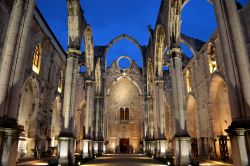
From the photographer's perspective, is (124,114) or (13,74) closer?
(13,74)

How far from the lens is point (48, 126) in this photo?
19766 mm

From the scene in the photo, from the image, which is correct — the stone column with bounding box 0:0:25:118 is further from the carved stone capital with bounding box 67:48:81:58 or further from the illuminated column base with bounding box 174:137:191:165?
the illuminated column base with bounding box 174:137:191:165

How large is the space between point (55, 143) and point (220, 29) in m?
20.2

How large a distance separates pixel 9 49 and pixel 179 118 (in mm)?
8608

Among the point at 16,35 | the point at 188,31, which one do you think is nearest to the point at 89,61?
the point at 16,35

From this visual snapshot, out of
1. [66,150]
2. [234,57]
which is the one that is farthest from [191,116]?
[234,57]

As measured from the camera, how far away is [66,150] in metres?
10.2

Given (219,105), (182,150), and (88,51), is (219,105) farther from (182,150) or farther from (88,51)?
(88,51)

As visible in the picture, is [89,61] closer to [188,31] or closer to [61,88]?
[61,88]

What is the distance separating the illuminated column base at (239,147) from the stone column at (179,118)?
14.6 feet

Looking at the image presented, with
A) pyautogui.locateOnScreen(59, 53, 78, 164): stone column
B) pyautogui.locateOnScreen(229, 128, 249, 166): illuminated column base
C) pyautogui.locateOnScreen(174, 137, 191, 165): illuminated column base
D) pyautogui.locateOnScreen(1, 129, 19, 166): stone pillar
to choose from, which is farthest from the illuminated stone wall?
pyautogui.locateOnScreen(1, 129, 19, 166): stone pillar

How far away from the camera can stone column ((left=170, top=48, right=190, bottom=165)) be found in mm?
10062

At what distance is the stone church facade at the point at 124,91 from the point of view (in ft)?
20.9

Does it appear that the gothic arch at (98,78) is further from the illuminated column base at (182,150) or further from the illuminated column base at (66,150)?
the illuminated column base at (182,150)
